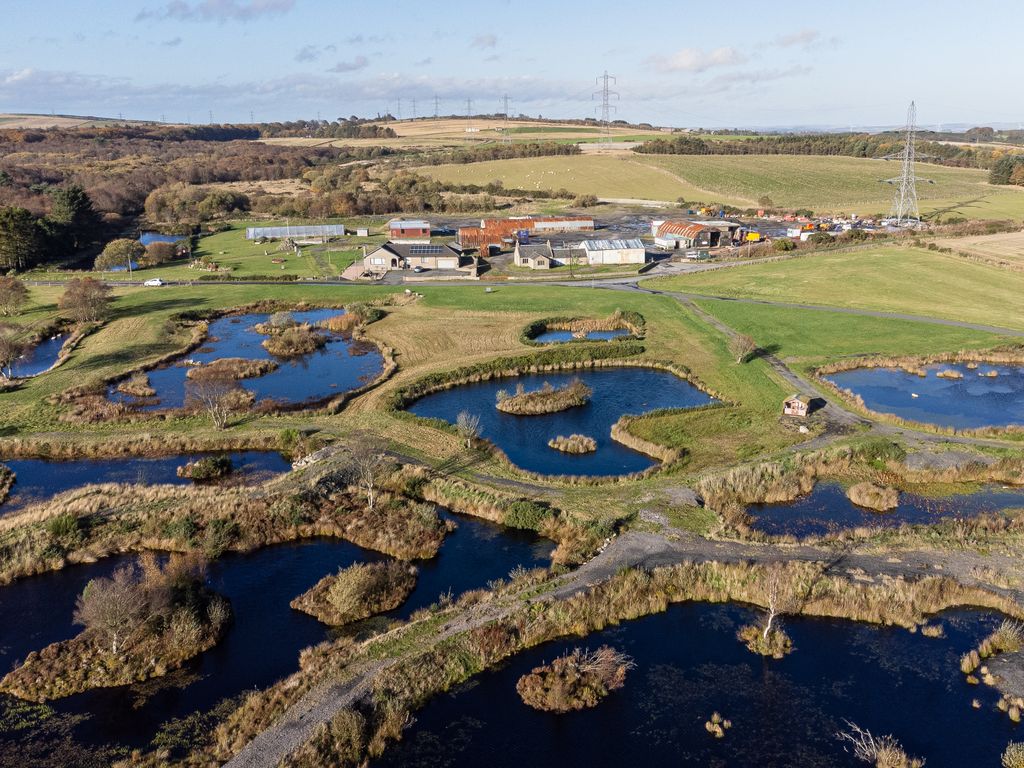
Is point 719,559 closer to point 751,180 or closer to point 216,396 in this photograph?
point 216,396

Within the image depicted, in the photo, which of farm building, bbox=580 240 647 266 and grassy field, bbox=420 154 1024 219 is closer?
farm building, bbox=580 240 647 266

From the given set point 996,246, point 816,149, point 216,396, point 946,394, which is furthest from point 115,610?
point 816,149

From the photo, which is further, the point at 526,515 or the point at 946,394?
the point at 946,394

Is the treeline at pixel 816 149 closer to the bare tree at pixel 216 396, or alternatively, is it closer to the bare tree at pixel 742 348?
the bare tree at pixel 742 348

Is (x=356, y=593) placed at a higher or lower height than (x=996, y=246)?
lower

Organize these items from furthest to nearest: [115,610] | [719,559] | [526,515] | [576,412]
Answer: [576,412], [526,515], [719,559], [115,610]

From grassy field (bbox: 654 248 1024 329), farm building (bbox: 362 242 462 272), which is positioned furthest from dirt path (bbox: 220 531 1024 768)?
farm building (bbox: 362 242 462 272)

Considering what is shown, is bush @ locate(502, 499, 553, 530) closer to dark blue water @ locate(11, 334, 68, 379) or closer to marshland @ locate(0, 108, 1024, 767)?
marshland @ locate(0, 108, 1024, 767)
